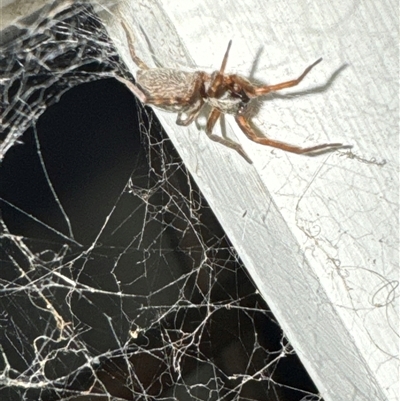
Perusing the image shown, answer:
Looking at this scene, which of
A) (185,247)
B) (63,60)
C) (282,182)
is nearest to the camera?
(282,182)

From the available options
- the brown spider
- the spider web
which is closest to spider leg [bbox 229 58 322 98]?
the brown spider

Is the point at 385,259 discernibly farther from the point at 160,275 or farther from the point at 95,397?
the point at 95,397

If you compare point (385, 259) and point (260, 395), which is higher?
point (385, 259)

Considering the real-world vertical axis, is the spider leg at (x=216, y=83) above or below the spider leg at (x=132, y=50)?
below

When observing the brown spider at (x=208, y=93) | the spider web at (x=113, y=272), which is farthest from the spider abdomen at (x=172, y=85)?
the spider web at (x=113, y=272)

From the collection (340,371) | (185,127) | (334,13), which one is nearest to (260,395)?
(340,371)

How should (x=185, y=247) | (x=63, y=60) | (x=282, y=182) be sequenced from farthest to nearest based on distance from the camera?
(x=185, y=247) < (x=63, y=60) < (x=282, y=182)

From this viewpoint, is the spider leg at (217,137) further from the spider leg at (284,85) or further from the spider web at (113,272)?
the spider web at (113,272)
